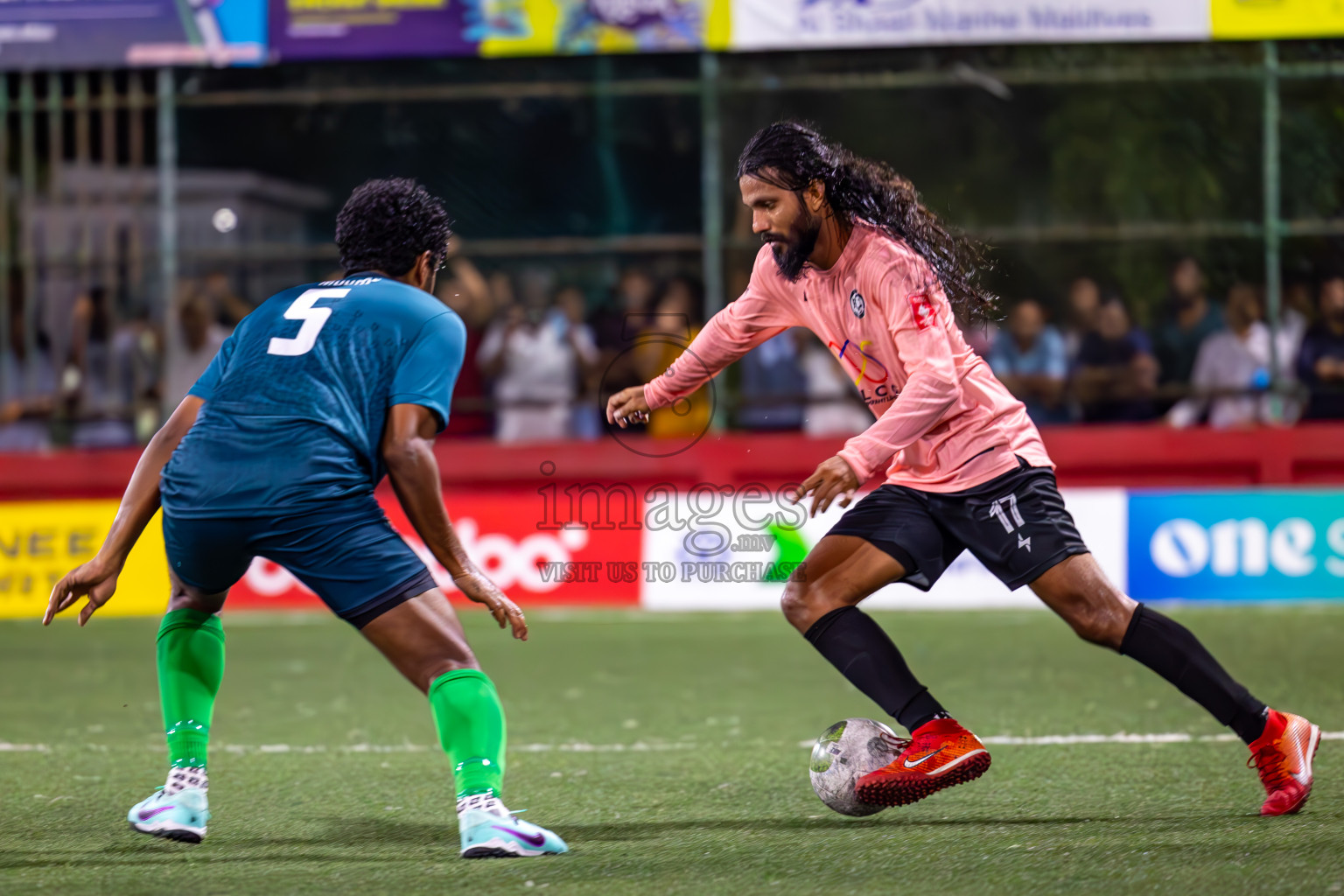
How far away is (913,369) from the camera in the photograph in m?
4.61

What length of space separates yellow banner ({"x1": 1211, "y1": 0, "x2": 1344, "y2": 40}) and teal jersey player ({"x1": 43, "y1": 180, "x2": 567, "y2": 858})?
961 centimetres

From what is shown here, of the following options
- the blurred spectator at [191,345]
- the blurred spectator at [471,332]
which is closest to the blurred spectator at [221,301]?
→ the blurred spectator at [191,345]

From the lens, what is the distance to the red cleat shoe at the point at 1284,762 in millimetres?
4668

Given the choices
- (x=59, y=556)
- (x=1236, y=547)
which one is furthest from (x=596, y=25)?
(x=1236, y=547)

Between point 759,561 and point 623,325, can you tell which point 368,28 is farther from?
point 759,561

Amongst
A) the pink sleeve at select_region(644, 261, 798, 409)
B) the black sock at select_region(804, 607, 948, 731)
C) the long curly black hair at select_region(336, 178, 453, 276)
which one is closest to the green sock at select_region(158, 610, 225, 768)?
the long curly black hair at select_region(336, 178, 453, 276)

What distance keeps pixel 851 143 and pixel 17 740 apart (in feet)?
27.1

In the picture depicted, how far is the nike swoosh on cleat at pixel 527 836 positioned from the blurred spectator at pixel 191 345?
913cm

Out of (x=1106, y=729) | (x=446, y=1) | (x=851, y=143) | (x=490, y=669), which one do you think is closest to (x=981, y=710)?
(x=1106, y=729)

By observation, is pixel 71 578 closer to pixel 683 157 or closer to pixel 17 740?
pixel 17 740

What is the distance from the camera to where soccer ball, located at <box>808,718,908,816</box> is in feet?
15.6

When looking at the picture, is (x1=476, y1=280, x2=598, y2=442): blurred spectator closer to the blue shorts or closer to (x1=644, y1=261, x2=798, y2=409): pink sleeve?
(x1=644, y1=261, x2=798, y2=409): pink sleeve

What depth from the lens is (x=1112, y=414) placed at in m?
12.4

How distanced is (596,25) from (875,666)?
855 centimetres
